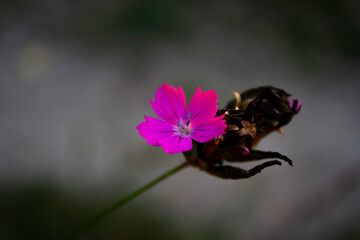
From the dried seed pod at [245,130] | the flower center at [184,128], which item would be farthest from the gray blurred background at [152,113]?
the flower center at [184,128]

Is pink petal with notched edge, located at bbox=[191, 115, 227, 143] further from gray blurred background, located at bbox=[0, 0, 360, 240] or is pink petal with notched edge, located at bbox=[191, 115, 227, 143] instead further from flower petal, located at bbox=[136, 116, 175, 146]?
gray blurred background, located at bbox=[0, 0, 360, 240]

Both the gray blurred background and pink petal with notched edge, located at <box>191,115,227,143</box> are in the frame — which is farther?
the gray blurred background

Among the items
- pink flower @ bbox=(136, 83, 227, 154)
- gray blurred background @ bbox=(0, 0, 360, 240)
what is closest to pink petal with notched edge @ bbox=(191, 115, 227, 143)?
pink flower @ bbox=(136, 83, 227, 154)

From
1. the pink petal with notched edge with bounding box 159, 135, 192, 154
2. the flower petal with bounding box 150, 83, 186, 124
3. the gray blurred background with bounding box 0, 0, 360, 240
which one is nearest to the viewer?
the pink petal with notched edge with bounding box 159, 135, 192, 154

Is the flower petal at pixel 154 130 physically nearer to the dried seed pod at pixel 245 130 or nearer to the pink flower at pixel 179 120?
the pink flower at pixel 179 120

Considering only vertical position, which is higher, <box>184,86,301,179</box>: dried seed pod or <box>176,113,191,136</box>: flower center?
<box>176,113,191,136</box>: flower center

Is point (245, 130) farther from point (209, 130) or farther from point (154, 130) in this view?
point (154, 130)

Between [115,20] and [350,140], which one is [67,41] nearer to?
[115,20]
